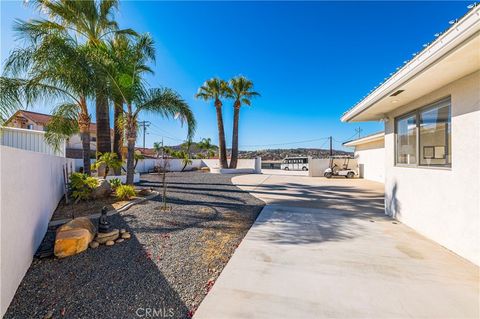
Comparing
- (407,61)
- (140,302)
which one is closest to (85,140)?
(140,302)

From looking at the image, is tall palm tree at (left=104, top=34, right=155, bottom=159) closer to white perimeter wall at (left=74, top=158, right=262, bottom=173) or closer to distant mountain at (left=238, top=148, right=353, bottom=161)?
white perimeter wall at (left=74, top=158, right=262, bottom=173)

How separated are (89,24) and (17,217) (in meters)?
9.69

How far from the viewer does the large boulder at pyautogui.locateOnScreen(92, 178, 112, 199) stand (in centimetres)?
692

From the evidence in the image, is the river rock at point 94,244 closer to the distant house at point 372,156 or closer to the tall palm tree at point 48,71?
the tall palm tree at point 48,71

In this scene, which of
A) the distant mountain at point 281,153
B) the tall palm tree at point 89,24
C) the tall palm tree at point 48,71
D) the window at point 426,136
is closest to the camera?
the window at point 426,136

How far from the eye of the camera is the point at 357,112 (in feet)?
19.3

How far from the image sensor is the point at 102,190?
7.06m

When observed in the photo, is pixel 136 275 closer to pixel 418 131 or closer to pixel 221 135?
pixel 418 131

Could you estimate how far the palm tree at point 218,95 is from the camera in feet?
65.7

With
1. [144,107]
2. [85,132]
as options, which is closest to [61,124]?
[85,132]

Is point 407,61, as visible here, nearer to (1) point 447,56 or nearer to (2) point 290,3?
(1) point 447,56

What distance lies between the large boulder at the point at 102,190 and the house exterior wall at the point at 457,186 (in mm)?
8752

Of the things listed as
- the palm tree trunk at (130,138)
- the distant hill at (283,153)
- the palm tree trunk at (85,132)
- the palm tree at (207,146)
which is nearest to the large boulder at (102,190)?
the palm tree trunk at (130,138)

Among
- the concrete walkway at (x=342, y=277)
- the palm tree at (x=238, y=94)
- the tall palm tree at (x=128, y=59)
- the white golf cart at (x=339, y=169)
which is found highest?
the palm tree at (x=238, y=94)
